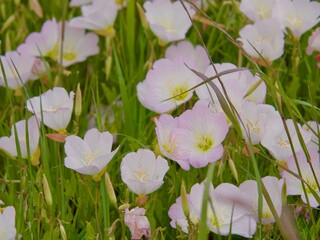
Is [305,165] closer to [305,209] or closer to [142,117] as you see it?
[305,209]

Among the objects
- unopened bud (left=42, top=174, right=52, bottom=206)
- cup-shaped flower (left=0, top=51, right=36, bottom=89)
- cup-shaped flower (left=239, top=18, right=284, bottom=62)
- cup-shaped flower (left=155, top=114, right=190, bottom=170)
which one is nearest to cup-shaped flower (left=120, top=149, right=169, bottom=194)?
cup-shaped flower (left=155, top=114, right=190, bottom=170)

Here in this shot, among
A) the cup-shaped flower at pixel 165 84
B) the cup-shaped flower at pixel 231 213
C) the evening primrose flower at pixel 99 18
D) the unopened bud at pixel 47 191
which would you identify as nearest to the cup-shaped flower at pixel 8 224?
the unopened bud at pixel 47 191

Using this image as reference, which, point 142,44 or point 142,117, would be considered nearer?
point 142,117

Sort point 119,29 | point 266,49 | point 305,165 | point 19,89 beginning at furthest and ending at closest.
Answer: point 119,29, point 19,89, point 266,49, point 305,165

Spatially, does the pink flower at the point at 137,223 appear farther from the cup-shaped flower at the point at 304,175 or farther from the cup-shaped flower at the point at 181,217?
the cup-shaped flower at the point at 304,175

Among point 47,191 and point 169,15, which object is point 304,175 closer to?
point 47,191

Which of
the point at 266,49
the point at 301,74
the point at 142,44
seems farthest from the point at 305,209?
the point at 142,44

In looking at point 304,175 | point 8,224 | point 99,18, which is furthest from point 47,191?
point 99,18
